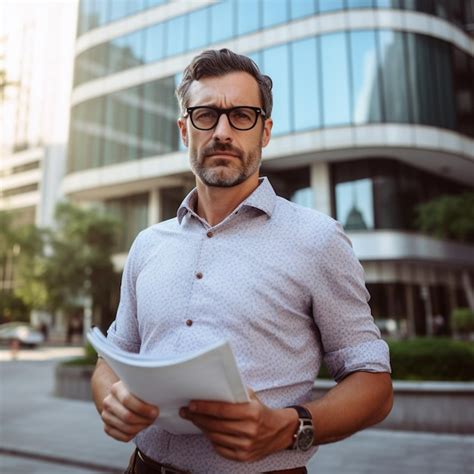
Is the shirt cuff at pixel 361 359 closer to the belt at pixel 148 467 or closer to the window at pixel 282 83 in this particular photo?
the belt at pixel 148 467

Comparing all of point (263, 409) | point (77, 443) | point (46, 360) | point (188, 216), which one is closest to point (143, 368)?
point (263, 409)

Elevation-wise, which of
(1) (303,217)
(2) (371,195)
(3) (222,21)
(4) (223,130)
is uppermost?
(3) (222,21)

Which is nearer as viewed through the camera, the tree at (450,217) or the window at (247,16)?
the tree at (450,217)

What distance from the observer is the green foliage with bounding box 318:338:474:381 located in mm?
7754

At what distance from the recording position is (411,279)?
24625 millimetres

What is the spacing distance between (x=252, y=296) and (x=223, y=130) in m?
0.56

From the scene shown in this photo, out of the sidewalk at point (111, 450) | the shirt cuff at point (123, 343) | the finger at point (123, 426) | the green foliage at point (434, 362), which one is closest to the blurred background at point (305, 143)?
the sidewalk at point (111, 450)

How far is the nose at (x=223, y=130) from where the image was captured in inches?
64.1

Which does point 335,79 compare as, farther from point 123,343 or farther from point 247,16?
point 123,343

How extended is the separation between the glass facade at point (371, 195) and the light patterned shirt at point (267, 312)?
22447mm

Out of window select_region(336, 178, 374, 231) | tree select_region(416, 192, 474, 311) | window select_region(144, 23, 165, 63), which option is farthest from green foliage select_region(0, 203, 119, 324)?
tree select_region(416, 192, 474, 311)

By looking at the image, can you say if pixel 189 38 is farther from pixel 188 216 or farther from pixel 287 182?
pixel 188 216

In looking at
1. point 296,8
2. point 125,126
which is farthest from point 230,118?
point 125,126

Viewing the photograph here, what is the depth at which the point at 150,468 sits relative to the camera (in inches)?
64.2
